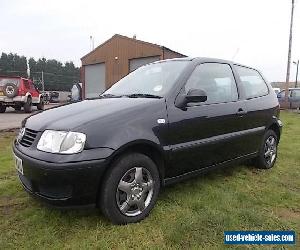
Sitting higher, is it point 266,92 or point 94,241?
point 266,92

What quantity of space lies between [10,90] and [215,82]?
14615 mm

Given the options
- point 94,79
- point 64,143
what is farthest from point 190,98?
point 94,79

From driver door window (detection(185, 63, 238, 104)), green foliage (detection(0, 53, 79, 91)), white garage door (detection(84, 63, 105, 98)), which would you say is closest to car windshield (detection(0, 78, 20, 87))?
white garage door (detection(84, 63, 105, 98))

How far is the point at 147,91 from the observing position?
3.87 metres

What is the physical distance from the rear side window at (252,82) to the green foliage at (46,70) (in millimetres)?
73222

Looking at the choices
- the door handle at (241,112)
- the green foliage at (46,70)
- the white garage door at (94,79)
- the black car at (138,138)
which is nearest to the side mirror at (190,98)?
the black car at (138,138)

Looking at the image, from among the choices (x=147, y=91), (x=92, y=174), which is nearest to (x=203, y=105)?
(x=147, y=91)

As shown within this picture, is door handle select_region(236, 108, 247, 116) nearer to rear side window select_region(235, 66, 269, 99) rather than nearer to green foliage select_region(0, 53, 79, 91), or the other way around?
rear side window select_region(235, 66, 269, 99)

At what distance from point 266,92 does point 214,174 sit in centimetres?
154

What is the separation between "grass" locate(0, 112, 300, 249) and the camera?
2928 millimetres

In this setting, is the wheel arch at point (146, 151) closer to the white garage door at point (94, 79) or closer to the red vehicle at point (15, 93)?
the red vehicle at point (15, 93)

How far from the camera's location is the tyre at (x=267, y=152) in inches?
204

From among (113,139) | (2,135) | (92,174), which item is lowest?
(2,135)

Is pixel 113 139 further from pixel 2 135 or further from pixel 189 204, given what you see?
pixel 2 135
